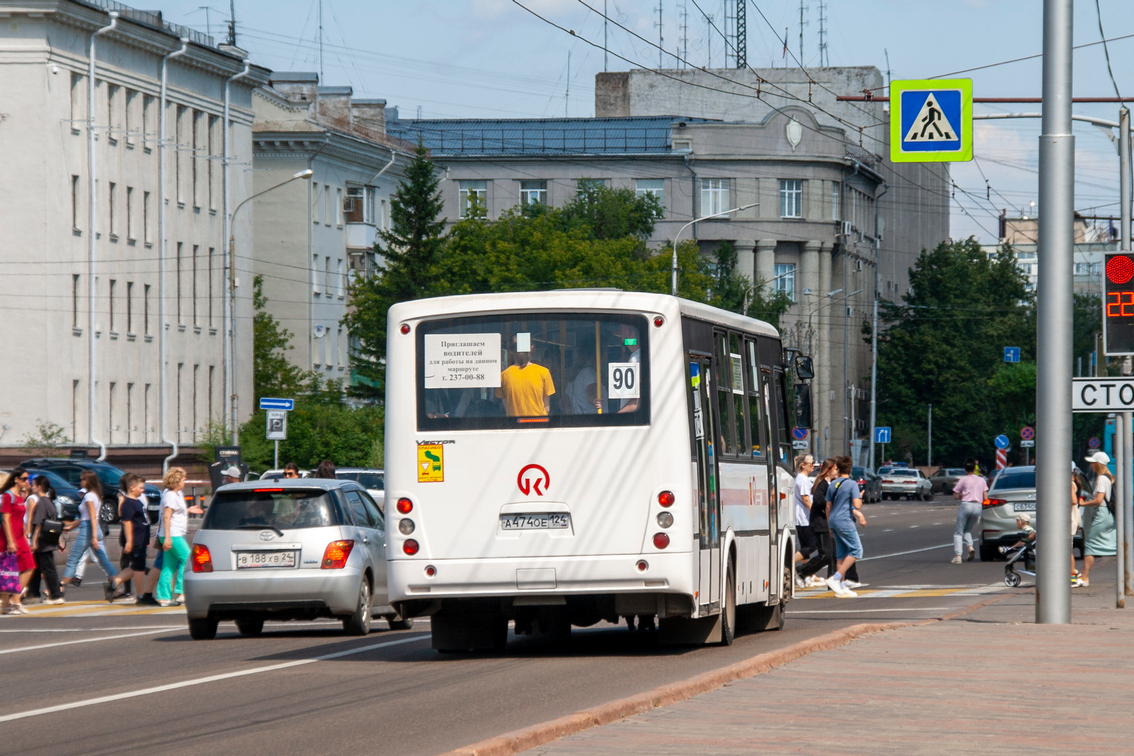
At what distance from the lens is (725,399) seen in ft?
53.4

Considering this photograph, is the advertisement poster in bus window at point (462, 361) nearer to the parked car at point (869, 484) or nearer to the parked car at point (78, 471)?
the parked car at point (78, 471)

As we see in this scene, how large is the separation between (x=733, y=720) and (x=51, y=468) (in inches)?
1709

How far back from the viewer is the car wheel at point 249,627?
1925 cm

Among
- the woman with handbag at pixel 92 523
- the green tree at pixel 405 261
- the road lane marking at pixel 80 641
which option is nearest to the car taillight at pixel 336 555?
the road lane marking at pixel 80 641

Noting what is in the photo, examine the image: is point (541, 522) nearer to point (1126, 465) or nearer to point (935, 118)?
point (935, 118)

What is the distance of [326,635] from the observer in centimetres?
1878

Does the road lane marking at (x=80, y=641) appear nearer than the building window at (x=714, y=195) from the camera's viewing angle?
Yes

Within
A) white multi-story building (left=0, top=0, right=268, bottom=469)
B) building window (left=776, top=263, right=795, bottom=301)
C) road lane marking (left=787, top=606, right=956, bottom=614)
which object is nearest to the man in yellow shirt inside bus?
road lane marking (left=787, top=606, right=956, bottom=614)

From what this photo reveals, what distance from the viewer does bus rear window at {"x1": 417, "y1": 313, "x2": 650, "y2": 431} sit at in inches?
578

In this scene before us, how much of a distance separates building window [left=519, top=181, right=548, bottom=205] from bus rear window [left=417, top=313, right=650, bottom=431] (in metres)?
88.9

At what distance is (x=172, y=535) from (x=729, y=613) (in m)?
9.60

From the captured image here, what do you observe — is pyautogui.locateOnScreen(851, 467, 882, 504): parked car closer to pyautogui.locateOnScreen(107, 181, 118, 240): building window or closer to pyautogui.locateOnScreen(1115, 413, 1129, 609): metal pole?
pyautogui.locateOnScreen(107, 181, 118, 240): building window

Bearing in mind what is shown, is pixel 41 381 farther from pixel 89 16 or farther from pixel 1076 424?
pixel 1076 424

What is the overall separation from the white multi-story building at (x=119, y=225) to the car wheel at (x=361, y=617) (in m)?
33.3
